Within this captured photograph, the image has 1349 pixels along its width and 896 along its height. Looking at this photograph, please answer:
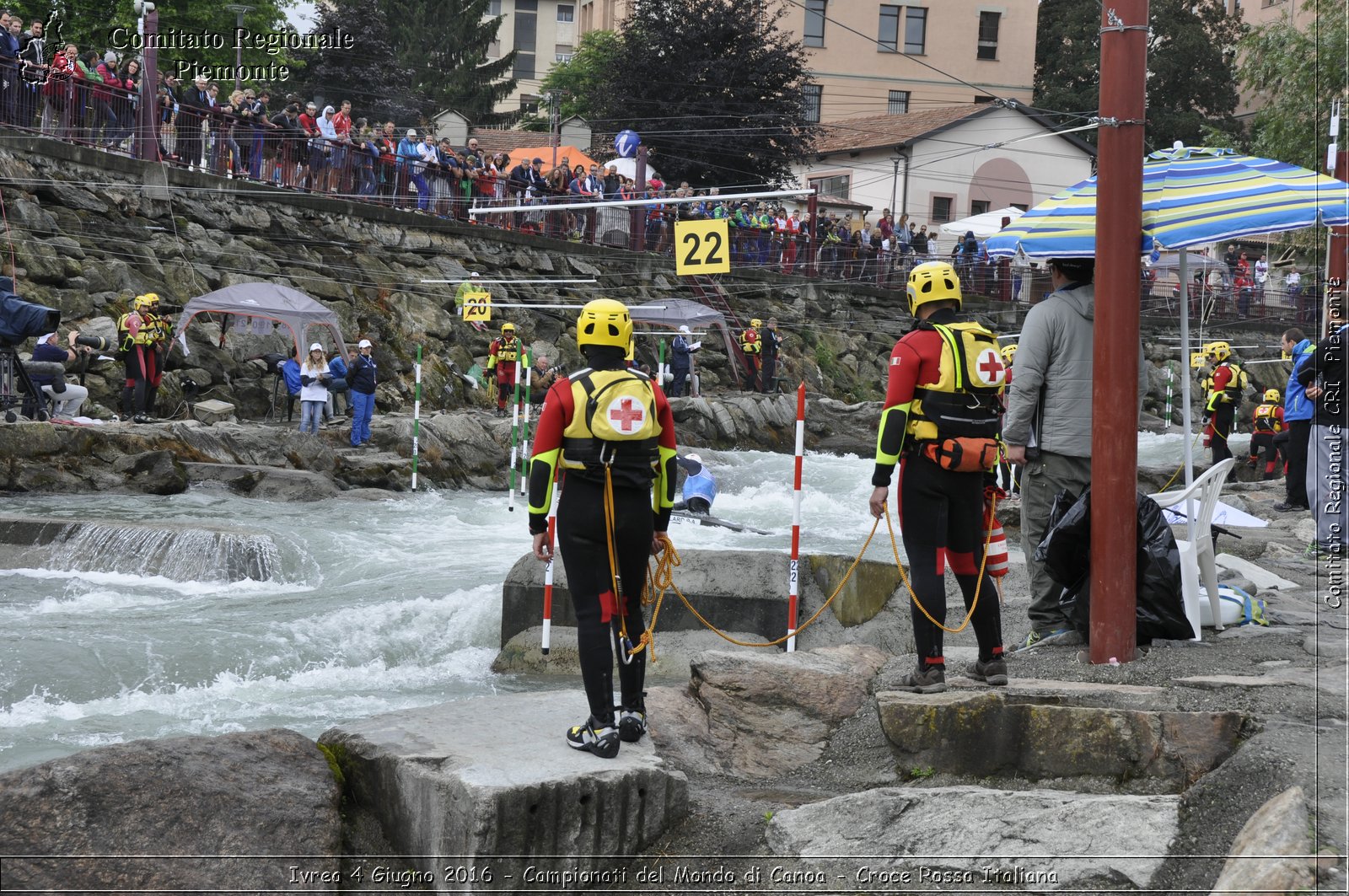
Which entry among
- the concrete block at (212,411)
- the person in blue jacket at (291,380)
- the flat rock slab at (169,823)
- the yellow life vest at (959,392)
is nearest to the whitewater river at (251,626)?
the flat rock slab at (169,823)

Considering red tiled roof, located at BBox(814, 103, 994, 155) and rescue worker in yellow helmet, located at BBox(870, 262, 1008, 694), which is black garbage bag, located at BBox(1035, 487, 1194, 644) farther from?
red tiled roof, located at BBox(814, 103, 994, 155)

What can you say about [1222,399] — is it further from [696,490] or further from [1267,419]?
[696,490]

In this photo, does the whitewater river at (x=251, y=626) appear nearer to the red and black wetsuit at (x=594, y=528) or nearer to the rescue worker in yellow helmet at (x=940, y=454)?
the red and black wetsuit at (x=594, y=528)

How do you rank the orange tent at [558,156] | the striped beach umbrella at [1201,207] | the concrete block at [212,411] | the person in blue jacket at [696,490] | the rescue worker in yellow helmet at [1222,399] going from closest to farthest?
the striped beach umbrella at [1201,207]
the person in blue jacket at [696,490]
the rescue worker in yellow helmet at [1222,399]
the concrete block at [212,411]
the orange tent at [558,156]

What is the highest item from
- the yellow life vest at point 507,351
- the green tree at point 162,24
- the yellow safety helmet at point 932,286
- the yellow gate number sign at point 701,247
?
the green tree at point 162,24

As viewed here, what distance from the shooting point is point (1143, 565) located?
19.4 ft

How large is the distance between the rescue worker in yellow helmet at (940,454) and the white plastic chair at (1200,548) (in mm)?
1199

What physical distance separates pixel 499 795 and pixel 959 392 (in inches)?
95.7

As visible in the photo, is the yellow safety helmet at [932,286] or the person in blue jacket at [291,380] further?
the person in blue jacket at [291,380]

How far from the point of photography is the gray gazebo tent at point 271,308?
20.8 meters

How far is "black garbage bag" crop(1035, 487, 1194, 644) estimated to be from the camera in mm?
5914

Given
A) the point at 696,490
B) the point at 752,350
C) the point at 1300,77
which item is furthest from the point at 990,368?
the point at 752,350

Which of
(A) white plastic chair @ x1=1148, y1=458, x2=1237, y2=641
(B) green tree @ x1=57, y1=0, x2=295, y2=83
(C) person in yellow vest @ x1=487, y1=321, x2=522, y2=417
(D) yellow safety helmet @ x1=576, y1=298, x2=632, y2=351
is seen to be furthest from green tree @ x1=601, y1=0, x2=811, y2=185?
(D) yellow safety helmet @ x1=576, y1=298, x2=632, y2=351

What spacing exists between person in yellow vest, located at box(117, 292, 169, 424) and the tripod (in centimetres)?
177
